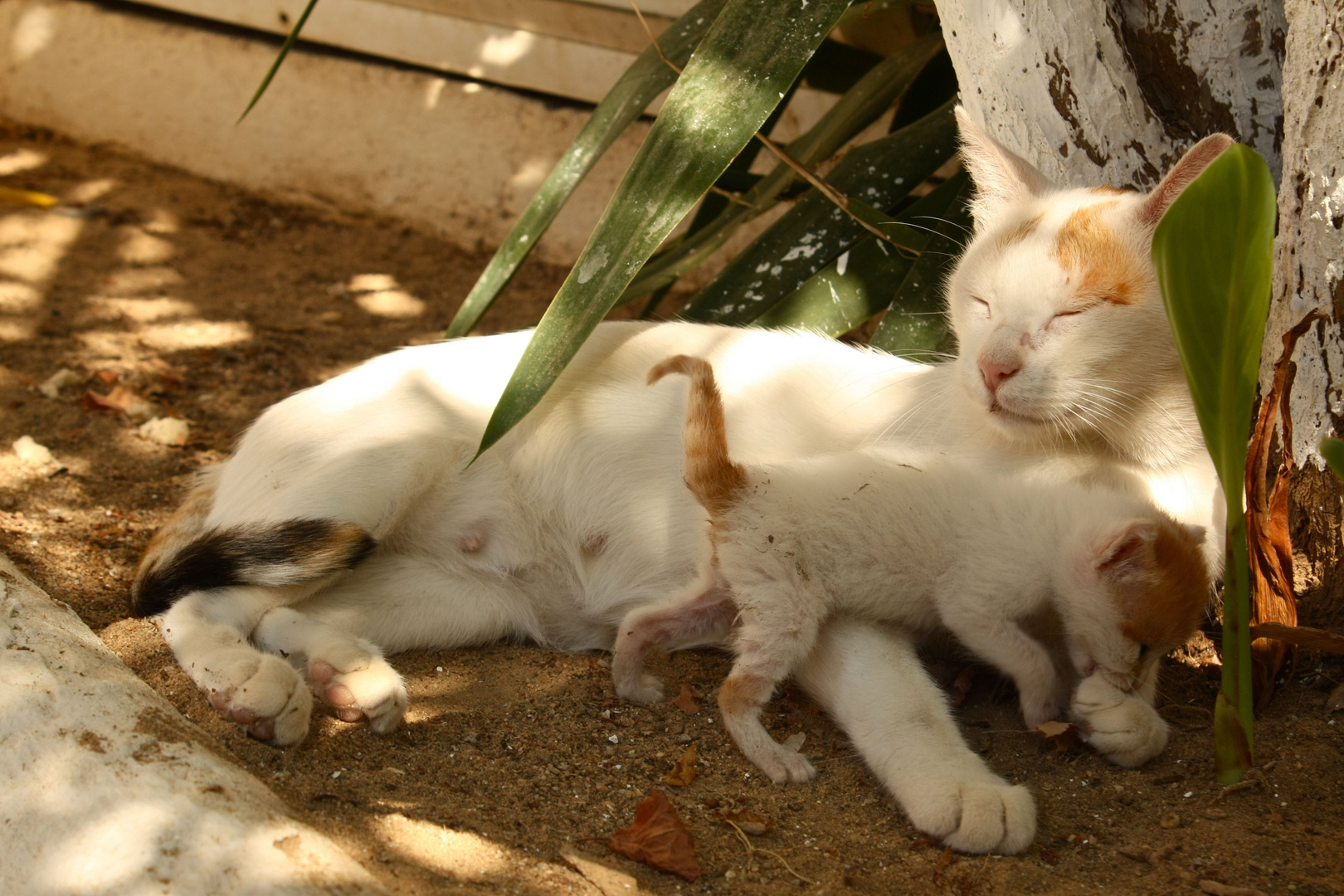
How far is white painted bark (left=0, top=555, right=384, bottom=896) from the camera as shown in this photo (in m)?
1.26

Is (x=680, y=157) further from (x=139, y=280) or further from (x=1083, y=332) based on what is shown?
(x=139, y=280)

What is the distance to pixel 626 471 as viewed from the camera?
2408 mm

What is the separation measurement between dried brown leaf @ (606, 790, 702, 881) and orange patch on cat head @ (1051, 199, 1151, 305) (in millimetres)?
1115

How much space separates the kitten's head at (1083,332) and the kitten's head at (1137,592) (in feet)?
0.66

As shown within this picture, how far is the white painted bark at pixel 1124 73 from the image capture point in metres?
2.12

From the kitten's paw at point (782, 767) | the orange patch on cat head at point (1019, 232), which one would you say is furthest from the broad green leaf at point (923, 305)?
the kitten's paw at point (782, 767)

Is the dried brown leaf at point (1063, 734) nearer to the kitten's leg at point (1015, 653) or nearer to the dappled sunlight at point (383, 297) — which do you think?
the kitten's leg at point (1015, 653)

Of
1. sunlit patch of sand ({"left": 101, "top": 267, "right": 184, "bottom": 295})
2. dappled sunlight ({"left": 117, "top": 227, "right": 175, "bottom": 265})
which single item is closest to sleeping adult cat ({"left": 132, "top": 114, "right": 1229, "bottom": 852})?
sunlit patch of sand ({"left": 101, "top": 267, "right": 184, "bottom": 295})

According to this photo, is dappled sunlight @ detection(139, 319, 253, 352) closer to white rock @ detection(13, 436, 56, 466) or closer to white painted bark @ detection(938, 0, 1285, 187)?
white rock @ detection(13, 436, 56, 466)

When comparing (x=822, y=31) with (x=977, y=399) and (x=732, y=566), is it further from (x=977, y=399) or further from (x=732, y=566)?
(x=732, y=566)

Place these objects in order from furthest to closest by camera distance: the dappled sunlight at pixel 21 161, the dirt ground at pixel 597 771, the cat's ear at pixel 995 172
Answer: the dappled sunlight at pixel 21 161
the cat's ear at pixel 995 172
the dirt ground at pixel 597 771

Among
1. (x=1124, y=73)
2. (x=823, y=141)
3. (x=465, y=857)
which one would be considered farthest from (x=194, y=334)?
(x=1124, y=73)

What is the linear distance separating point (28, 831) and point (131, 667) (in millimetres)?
746

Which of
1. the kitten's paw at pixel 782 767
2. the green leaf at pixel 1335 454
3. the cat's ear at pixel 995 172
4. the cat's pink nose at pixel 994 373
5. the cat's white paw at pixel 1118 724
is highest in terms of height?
the cat's ear at pixel 995 172
